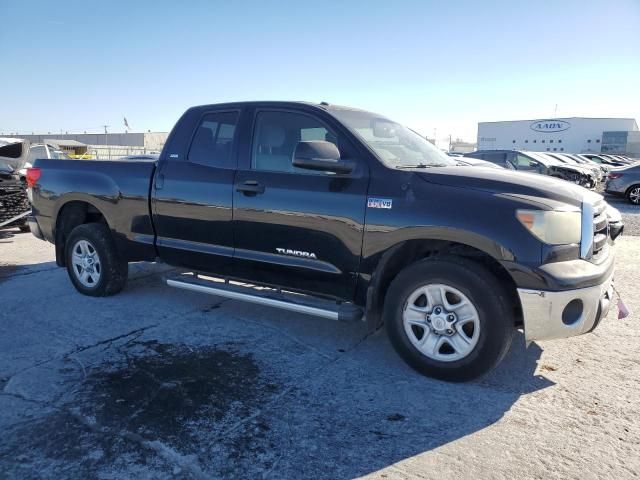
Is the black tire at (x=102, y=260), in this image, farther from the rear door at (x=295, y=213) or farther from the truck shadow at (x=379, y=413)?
the truck shadow at (x=379, y=413)

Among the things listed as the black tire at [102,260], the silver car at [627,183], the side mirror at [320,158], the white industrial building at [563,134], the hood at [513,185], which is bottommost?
the black tire at [102,260]

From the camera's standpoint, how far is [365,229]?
12.1ft

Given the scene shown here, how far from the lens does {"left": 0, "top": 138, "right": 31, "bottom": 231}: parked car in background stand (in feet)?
29.8

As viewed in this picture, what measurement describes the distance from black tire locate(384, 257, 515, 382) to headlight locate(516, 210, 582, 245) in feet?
1.35

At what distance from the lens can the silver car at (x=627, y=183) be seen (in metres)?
14.6

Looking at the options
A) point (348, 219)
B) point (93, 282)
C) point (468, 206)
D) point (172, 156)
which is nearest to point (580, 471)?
point (468, 206)

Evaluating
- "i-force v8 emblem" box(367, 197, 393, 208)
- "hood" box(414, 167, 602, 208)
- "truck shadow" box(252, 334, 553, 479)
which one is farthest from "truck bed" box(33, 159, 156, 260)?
"hood" box(414, 167, 602, 208)

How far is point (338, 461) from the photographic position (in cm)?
261

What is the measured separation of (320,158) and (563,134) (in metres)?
88.2

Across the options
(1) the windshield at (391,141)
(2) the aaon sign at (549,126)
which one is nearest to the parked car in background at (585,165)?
(1) the windshield at (391,141)

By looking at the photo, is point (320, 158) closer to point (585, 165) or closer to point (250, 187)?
point (250, 187)

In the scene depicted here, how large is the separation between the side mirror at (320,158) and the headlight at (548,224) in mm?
1261

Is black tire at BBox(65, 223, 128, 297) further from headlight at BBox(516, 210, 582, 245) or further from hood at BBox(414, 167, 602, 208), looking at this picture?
headlight at BBox(516, 210, 582, 245)

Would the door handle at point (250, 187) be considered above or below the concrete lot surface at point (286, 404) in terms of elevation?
above
